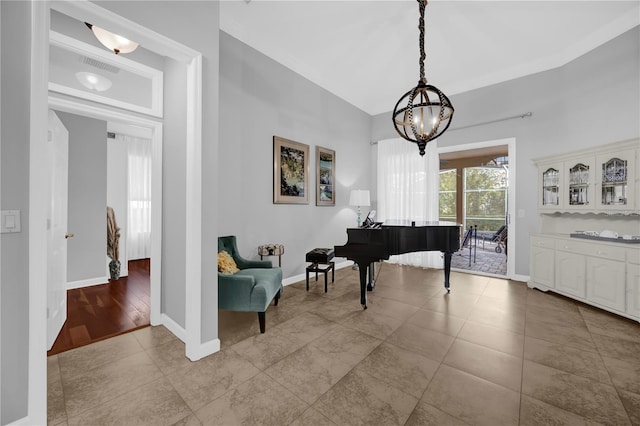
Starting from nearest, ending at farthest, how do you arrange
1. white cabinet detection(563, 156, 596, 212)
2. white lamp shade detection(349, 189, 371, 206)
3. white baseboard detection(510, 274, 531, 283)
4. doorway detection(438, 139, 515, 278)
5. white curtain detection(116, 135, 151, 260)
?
white cabinet detection(563, 156, 596, 212) < white baseboard detection(510, 274, 531, 283) < white lamp shade detection(349, 189, 371, 206) < white curtain detection(116, 135, 151, 260) < doorway detection(438, 139, 515, 278)

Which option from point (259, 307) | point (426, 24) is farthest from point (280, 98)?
point (259, 307)

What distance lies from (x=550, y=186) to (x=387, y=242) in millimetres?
2930

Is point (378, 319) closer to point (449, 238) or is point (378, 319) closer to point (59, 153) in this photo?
point (449, 238)

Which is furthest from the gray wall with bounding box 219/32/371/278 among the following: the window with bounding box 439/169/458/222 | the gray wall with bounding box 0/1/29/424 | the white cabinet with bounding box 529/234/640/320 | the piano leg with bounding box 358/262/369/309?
the window with bounding box 439/169/458/222

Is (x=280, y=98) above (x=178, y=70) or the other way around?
above

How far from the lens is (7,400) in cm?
133

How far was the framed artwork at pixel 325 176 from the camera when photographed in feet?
15.0

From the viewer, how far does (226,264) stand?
2.80 m

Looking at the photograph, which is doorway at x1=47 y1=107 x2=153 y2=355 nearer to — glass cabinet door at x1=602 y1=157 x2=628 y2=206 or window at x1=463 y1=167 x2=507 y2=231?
glass cabinet door at x1=602 y1=157 x2=628 y2=206

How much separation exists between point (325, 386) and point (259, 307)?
999 mm

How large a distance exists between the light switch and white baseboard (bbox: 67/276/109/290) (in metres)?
3.41

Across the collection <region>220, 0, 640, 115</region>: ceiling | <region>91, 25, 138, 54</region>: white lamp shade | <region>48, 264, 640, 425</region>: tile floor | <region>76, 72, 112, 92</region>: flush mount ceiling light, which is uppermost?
<region>220, 0, 640, 115</region>: ceiling

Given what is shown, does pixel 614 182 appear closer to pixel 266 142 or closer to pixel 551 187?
pixel 551 187

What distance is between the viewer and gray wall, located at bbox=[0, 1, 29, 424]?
1.31m
